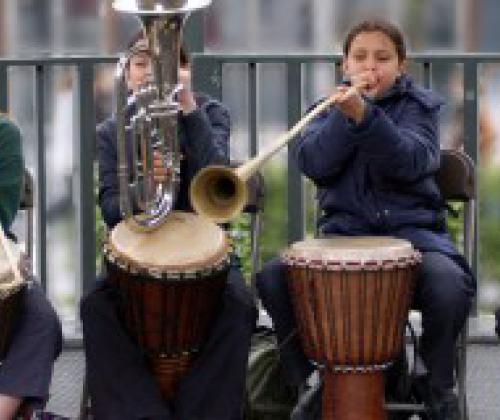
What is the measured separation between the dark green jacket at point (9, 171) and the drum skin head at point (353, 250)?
854 millimetres

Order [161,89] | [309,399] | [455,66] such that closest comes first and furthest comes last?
1. [161,89]
2. [309,399]
3. [455,66]

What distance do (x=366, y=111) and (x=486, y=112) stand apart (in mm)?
1954

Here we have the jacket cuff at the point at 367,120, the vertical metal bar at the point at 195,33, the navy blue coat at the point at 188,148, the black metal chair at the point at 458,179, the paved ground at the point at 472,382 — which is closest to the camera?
the jacket cuff at the point at 367,120

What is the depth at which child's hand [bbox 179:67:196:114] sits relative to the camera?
16.2 ft

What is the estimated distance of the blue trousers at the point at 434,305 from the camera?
16.0 ft

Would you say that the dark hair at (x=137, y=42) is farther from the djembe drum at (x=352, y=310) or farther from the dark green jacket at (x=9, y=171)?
the djembe drum at (x=352, y=310)

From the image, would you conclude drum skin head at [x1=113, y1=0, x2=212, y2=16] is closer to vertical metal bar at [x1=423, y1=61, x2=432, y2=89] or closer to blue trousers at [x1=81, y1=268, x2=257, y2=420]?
blue trousers at [x1=81, y1=268, x2=257, y2=420]

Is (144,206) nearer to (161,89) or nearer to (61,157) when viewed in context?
(161,89)

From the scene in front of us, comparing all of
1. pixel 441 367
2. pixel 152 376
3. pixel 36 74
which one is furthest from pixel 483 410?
pixel 36 74

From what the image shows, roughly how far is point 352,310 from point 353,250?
0.58 ft

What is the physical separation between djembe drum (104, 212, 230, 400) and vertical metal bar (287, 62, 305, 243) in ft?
5.23

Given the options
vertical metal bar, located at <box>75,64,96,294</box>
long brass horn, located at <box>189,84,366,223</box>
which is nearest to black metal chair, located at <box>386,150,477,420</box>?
long brass horn, located at <box>189,84,366,223</box>

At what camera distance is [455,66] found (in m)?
Answer: 6.45

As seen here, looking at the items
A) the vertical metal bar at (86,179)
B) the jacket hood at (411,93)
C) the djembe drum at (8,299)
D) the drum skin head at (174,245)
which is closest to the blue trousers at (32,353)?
the djembe drum at (8,299)
